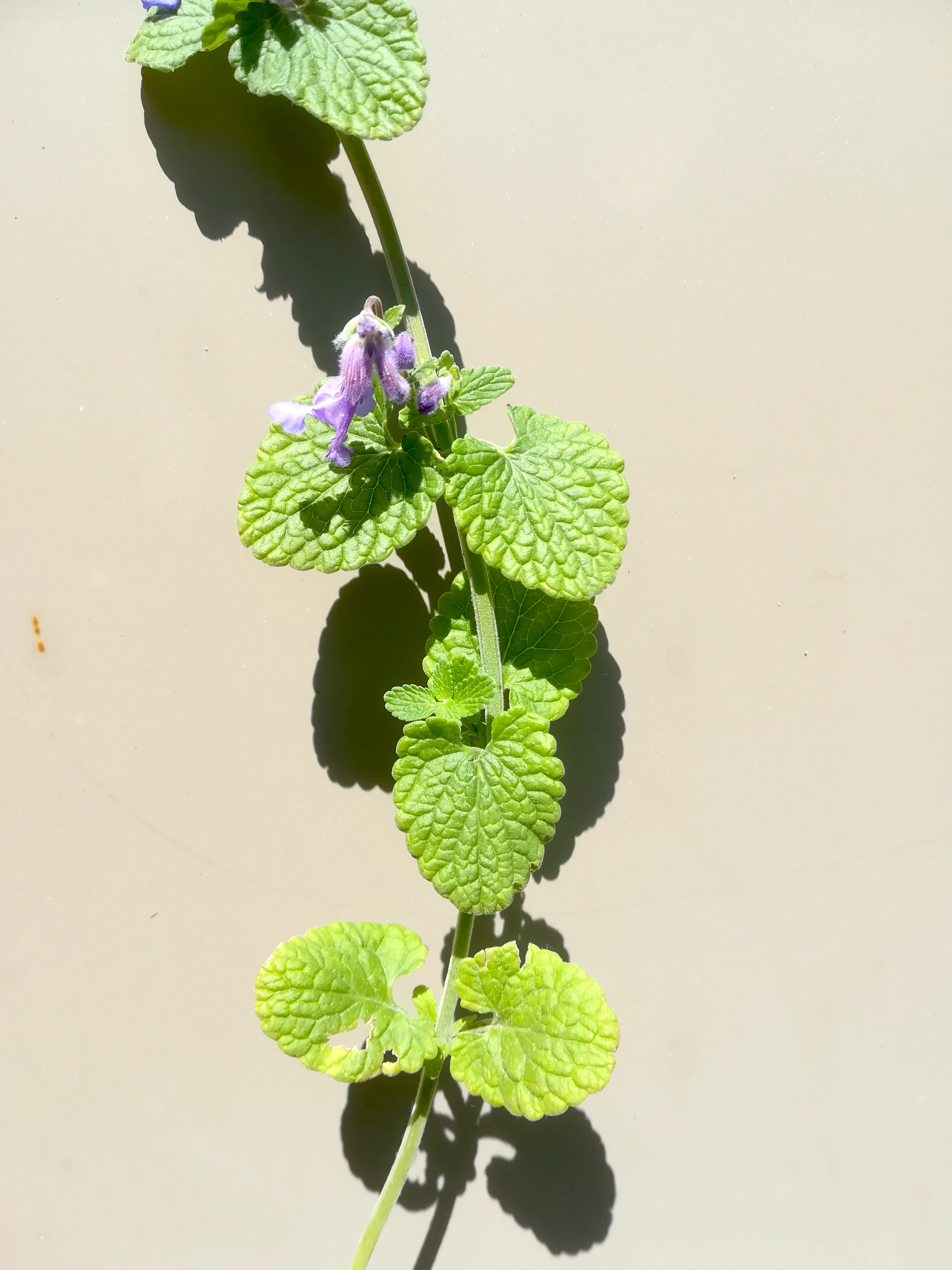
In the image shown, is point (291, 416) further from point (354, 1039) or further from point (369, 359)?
point (354, 1039)

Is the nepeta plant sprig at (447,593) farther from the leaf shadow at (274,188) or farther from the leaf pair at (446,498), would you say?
the leaf shadow at (274,188)

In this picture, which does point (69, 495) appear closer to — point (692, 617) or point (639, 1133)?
point (692, 617)

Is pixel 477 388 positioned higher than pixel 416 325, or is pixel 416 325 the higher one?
pixel 416 325

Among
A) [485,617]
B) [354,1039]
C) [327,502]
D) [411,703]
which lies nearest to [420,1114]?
[354,1039]

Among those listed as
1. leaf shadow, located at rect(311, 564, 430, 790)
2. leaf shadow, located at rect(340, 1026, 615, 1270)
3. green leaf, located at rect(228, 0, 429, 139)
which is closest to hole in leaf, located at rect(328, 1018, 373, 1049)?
leaf shadow, located at rect(340, 1026, 615, 1270)

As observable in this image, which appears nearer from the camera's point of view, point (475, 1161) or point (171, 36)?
point (171, 36)
